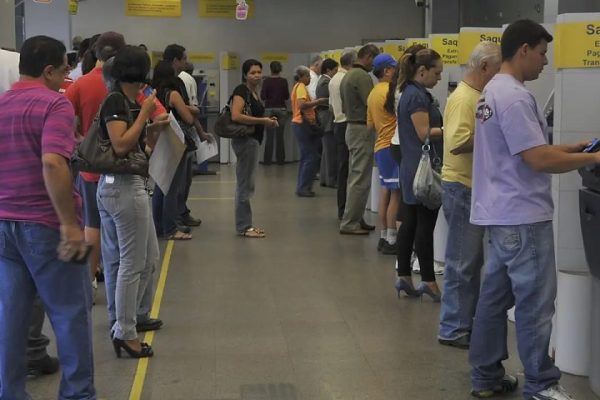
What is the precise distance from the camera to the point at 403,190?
18.4ft

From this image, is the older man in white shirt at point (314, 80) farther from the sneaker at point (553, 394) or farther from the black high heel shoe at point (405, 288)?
the sneaker at point (553, 394)

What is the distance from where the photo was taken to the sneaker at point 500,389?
13.3 feet

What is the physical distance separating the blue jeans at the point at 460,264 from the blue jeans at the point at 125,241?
4.93 ft

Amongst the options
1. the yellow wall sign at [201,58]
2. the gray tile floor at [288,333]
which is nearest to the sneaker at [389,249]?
the gray tile floor at [288,333]

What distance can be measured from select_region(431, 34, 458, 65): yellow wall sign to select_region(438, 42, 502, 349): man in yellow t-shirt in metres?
2.80

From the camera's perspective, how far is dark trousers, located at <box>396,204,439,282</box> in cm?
554

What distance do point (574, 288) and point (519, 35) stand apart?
1241 millimetres

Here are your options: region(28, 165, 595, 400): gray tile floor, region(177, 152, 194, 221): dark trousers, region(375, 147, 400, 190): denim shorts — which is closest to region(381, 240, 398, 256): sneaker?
region(28, 165, 595, 400): gray tile floor

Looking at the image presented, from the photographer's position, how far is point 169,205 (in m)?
8.09

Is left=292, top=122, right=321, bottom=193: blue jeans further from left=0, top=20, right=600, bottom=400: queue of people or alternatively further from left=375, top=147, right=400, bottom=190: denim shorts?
left=0, top=20, right=600, bottom=400: queue of people

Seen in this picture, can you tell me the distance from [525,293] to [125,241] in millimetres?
1926

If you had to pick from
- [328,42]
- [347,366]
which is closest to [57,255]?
[347,366]

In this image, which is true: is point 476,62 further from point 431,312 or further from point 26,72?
point 26,72

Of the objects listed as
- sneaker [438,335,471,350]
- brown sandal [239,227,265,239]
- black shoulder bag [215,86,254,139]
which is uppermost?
black shoulder bag [215,86,254,139]
